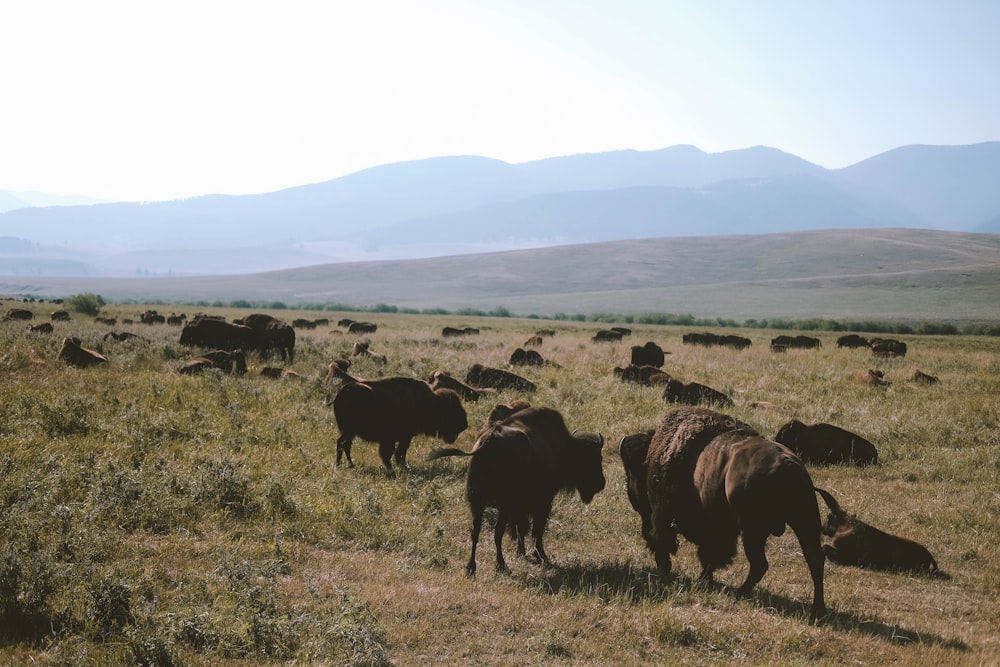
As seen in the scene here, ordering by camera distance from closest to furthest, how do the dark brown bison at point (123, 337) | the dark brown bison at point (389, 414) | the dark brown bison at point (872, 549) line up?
the dark brown bison at point (872, 549) → the dark brown bison at point (389, 414) → the dark brown bison at point (123, 337)

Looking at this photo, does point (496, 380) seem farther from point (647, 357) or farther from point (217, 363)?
point (647, 357)

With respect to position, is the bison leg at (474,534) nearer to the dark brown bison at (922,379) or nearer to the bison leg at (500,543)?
the bison leg at (500,543)

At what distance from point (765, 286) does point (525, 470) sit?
14356 cm

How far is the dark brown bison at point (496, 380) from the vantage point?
61.2 ft

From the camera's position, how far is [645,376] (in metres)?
20.2

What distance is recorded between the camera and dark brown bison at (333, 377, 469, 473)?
36.8 feet

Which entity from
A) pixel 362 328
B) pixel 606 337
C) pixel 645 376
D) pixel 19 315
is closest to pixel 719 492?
pixel 645 376

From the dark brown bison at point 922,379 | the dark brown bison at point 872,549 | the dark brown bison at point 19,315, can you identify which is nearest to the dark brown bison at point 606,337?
the dark brown bison at point 922,379

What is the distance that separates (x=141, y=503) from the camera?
318 inches

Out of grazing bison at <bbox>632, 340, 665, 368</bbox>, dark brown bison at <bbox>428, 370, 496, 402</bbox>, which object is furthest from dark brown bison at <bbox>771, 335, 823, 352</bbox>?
dark brown bison at <bbox>428, 370, 496, 402</bbox>

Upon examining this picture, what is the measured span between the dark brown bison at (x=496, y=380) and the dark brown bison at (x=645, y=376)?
2931 mm

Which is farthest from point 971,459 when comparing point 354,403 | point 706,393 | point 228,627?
point 228,627

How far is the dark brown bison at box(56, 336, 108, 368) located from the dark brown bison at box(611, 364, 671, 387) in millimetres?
12805

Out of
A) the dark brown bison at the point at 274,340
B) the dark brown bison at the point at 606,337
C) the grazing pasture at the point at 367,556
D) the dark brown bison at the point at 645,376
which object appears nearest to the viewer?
the grazing pasture at the point at 367,556
